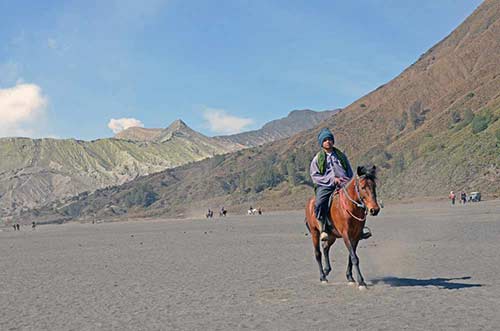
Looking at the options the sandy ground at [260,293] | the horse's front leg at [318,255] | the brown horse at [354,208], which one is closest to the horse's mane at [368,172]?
the brown horse at [354,208]

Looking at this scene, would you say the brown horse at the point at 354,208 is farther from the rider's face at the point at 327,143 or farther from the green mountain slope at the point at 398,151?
the green mountain slope at the point at 398,151

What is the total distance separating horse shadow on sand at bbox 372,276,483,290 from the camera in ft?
36.4

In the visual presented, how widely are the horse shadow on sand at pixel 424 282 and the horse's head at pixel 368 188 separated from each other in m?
1.76

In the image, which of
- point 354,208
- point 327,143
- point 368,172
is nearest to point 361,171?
point 368,172

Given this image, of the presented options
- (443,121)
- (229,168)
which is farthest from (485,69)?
(229,168)

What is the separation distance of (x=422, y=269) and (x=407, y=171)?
76938mm

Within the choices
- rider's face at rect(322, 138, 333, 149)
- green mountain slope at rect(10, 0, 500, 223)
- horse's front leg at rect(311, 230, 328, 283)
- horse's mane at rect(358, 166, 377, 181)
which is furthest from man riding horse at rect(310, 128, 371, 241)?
green mountain slope at rect(10, 0, 500, 223)

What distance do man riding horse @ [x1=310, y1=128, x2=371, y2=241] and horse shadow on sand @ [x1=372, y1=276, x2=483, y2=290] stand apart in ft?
4.95

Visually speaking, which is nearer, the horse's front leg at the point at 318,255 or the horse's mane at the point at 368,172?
the horse's mane at the point at 368,172

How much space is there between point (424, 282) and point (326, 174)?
278cm

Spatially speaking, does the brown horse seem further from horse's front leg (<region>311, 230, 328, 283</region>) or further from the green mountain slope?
the green mountain slope

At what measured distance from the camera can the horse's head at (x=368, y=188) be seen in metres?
10.6

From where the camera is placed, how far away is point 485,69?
114 meters

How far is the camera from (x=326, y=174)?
12.1 metres
